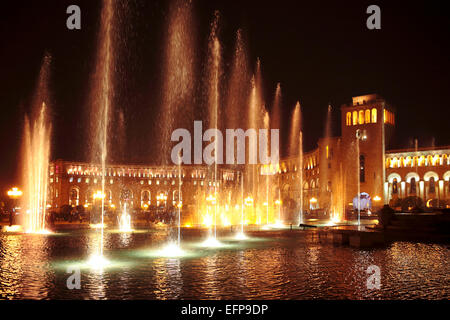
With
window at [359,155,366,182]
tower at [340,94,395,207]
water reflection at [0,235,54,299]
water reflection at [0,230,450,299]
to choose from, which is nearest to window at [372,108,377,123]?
tower at [340,94,395,207]

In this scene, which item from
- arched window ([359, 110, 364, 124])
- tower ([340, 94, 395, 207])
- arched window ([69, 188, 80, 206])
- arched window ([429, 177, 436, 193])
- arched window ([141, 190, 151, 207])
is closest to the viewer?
arched window ([429, 177, 436, 193])

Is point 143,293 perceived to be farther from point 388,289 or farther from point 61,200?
point 61,200

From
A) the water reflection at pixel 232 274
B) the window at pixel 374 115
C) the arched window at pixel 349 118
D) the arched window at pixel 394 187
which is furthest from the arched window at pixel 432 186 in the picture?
the water reflection at pixel 232 274

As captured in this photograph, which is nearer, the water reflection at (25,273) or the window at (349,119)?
the water reflection at (25,273)

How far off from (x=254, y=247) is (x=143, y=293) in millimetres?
7650

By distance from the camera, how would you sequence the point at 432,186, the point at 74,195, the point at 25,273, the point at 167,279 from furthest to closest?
the point at 74,195, the point at 432,186, the point at 25,273, the point at 167,279

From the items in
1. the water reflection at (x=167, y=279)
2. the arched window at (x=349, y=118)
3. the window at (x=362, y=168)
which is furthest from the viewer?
the arched window at (x=349, y=118)

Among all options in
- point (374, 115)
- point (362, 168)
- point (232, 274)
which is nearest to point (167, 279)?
point (232, 274)

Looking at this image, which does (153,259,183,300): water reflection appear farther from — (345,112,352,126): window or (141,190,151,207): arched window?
(141,190,151,207): arched window

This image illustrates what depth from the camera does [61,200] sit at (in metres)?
94.9

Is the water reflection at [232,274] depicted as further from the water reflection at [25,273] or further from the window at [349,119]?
the window at [349,119]

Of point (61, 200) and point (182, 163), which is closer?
point (61, 200)

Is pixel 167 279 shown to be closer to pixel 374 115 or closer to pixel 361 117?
pixel 374 115
